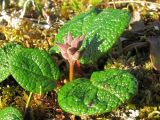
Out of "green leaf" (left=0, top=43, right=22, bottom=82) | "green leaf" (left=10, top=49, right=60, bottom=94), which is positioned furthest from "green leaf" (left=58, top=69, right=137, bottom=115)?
"green leaf" (left=0, top=43, right=22, bottom=82)

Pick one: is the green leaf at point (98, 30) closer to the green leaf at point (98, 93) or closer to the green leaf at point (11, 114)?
the green leaf at point (98, 93)

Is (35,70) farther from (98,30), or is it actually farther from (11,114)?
(98,30)

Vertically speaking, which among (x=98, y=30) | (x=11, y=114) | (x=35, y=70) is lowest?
(x=11, y=114)

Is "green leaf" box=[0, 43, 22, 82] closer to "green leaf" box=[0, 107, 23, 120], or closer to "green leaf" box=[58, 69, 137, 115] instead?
"green leaf" box=[0, 107, 23, 120]

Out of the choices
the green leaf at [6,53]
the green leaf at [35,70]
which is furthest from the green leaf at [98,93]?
the green leaf at [6,53]

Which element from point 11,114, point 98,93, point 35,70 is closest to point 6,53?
point 35,70

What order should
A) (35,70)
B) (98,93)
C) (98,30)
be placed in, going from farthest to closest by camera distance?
(98,30) → (35,70) → (98,93)

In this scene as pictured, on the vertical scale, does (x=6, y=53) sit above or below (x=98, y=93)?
above

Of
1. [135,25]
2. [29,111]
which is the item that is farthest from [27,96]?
[135,25]
